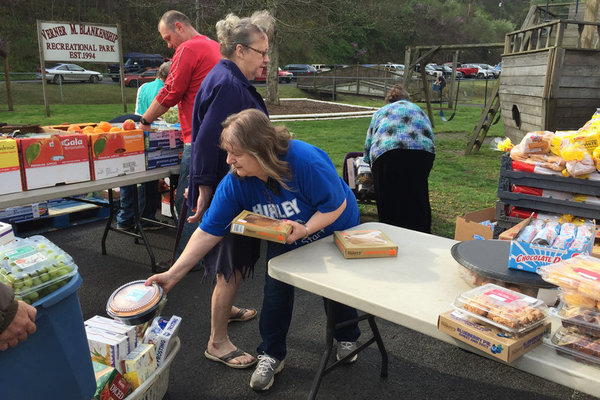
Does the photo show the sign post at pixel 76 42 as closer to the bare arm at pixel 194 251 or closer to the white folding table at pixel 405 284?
the bare arm at pixel 194 251

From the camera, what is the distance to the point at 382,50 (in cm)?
5050

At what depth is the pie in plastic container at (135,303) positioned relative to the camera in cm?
188

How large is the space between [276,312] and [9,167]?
2.11 meters

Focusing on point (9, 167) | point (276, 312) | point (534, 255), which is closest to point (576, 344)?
point (534, 255)

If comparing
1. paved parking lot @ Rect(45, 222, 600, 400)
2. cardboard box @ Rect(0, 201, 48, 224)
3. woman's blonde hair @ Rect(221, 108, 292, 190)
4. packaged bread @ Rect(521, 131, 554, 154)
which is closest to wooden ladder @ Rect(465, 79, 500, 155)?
packaged bread @ Rect(521, 131, 554, 154)

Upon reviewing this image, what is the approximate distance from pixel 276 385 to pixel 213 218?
1.06 m

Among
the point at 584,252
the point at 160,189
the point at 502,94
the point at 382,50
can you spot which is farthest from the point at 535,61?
the point at 382,50

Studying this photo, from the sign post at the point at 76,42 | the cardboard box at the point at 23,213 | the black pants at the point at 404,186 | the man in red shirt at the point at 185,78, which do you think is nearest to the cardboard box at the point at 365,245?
the man in red shirt at the point at 185,78

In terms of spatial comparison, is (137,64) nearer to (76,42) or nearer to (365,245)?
(76,42)

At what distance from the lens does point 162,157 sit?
414cm

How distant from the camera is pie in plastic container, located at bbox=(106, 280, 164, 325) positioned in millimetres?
1877

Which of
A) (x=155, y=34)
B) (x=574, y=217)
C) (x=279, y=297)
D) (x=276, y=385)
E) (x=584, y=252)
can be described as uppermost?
(x=155, y=34)

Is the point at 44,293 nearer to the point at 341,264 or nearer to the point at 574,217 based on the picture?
the point at 341,264

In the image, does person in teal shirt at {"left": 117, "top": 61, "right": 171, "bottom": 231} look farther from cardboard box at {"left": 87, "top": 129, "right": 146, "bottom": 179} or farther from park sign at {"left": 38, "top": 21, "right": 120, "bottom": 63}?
park sign at {"left": 38, "top": 21, "right": 120, "bottom": 63}
